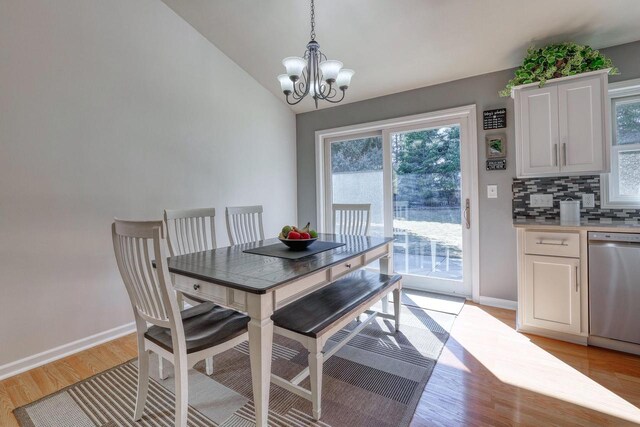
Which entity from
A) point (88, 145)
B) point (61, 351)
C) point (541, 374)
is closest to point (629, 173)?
point (541, 374)

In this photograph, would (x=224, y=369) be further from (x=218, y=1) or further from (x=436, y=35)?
(x=436, y=35)

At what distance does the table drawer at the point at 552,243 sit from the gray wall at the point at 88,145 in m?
2.86

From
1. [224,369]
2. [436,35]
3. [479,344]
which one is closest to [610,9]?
[436,35]

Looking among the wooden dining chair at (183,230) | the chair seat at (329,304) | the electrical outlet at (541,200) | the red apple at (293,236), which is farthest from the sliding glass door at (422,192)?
the wooden dining chair at (183,230)

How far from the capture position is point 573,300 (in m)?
2.20

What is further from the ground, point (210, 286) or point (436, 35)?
point (436, 35)

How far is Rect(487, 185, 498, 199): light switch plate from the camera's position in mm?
2915

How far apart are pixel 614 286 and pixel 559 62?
172cm

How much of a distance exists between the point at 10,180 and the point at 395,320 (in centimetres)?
290

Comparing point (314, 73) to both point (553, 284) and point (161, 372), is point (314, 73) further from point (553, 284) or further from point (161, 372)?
point (553, 284)

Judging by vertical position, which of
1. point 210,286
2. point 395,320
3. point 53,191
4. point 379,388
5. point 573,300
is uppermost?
point 53,191

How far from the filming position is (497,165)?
2.89 metres

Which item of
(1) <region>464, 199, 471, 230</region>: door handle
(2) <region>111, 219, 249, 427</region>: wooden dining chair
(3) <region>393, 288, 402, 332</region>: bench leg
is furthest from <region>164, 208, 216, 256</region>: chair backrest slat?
(1) <region>464, 199, 471, 230</region>: door handle

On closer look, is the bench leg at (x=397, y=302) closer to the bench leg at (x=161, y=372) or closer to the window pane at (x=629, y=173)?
the bench leg at (x=161, y=372)
